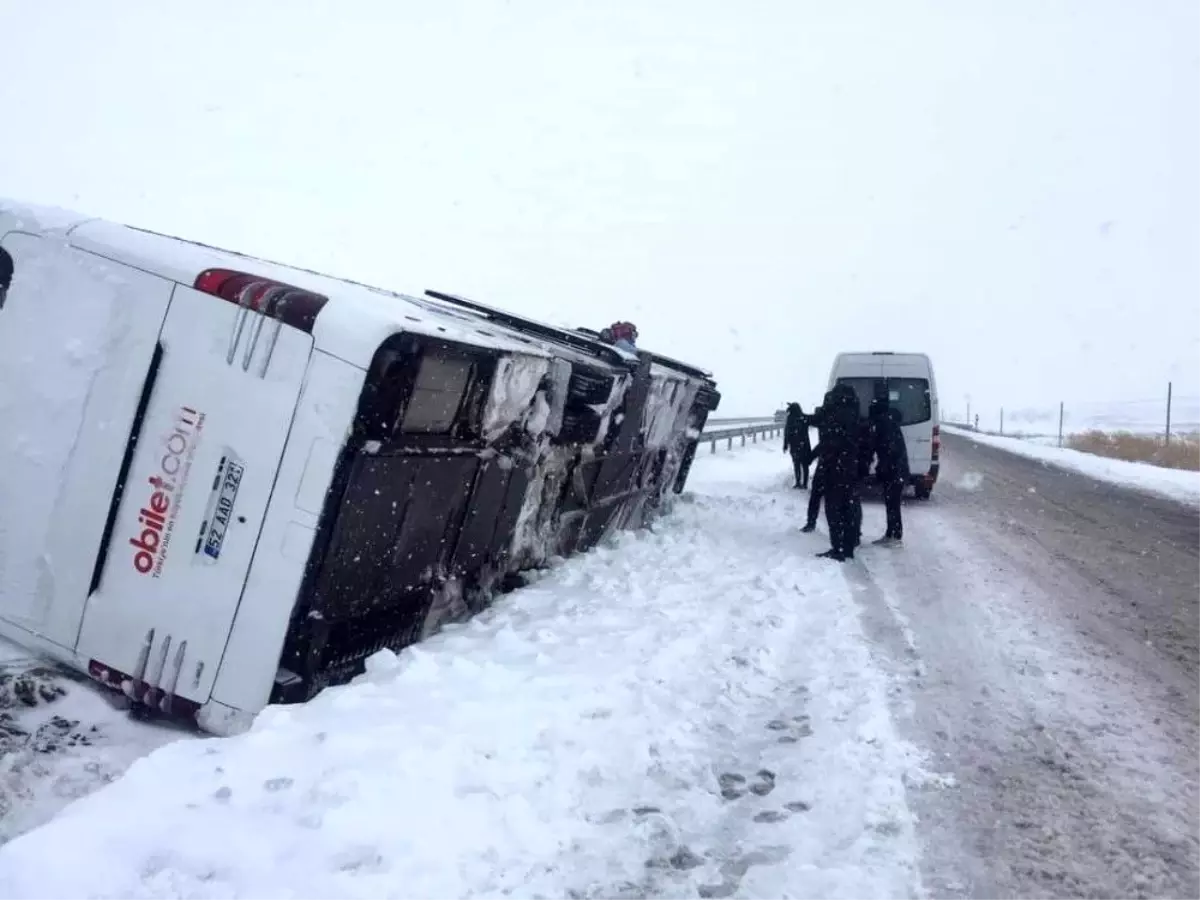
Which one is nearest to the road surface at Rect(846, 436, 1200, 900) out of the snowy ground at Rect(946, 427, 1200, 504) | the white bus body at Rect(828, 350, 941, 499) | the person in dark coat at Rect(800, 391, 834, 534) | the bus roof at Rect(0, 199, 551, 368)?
the person in dark coat at Rect(800, 391, 834, 534)

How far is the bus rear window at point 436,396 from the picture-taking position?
4.15 meters

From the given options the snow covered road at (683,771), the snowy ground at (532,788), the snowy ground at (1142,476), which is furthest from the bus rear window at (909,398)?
the snowy ground at (532,788)

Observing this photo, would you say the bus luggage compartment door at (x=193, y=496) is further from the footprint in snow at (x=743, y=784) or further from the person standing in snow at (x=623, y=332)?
the person standing in snow at (x=623, y=332)

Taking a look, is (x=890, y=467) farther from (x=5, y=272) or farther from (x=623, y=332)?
(x=5, y=272)

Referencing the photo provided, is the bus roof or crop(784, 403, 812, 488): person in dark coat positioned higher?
crop(784, 403, 812, 488): person in dark coat

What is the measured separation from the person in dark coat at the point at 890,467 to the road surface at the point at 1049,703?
1.51 ft

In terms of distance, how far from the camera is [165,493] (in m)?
3.94

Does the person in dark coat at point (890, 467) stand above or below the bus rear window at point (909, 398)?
below

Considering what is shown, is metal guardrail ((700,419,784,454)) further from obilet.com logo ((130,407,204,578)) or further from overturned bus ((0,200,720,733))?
obilet.com logo ((130,407,204,578))

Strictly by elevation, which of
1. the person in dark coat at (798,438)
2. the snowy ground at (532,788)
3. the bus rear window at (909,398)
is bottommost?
the snowy ground at (532,788)

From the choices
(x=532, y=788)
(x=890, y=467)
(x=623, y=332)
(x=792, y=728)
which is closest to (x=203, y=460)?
(x=532, y=788)

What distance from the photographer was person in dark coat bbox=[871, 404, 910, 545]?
32.0 feet

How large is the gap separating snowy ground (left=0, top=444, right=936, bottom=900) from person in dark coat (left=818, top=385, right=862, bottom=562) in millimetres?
3347

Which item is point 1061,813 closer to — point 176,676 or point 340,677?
point 340,677
